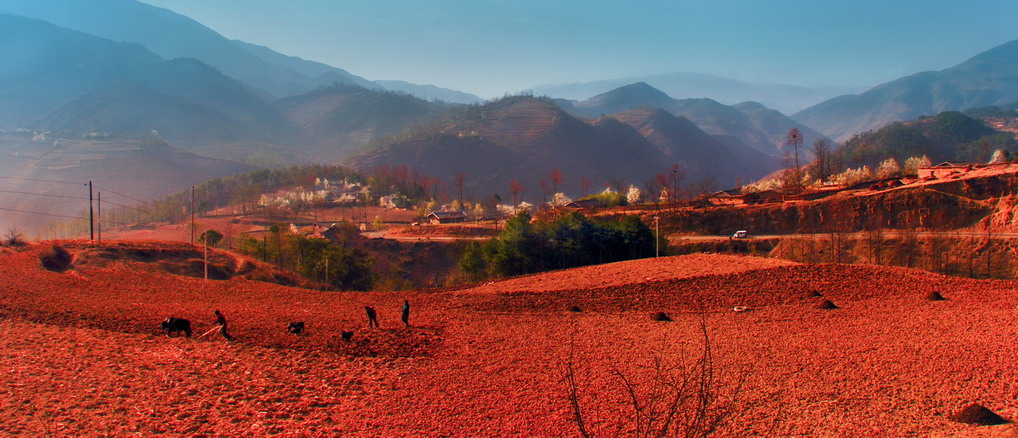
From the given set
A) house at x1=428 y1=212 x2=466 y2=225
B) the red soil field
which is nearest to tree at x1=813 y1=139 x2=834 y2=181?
house at x1=428 y1=212 x2=466 y2=225

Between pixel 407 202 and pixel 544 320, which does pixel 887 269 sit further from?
pixel 407 202

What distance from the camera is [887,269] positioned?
766 inches

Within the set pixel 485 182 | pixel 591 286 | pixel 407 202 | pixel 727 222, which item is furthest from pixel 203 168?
pixel 591 286

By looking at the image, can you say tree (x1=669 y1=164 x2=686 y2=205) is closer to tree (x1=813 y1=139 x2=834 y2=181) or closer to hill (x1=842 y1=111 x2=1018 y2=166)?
tree (x1=813 y1=139 x2=834 y2=181)

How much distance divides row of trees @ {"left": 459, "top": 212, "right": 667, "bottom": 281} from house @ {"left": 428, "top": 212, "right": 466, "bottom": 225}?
117 feet

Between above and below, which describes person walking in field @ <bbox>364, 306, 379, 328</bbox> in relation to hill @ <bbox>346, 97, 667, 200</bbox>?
below

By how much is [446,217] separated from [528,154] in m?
96.8

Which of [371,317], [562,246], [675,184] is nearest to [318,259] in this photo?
[562,246]

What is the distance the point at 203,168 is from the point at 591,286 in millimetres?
160861

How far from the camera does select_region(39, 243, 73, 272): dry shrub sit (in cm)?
2108

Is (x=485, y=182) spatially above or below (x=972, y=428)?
above

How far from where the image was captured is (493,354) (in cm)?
1262

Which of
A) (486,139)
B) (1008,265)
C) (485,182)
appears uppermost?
(486,139)

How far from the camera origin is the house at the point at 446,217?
66750 mm
